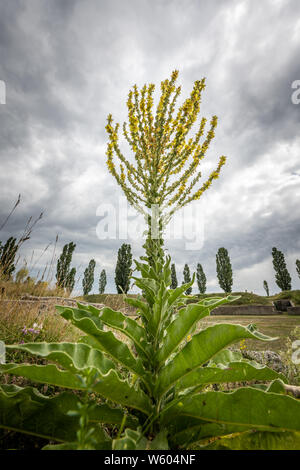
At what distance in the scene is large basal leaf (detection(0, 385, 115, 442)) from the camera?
0.93m

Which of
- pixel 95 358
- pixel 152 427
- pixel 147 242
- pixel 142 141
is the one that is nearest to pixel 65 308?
pixel 95 358

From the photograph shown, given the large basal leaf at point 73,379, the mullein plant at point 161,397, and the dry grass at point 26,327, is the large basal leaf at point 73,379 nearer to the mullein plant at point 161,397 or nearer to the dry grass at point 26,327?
the mullein plant at point 161,397

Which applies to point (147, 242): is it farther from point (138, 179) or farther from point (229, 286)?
point (229, 286)

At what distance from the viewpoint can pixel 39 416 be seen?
0.97 meters

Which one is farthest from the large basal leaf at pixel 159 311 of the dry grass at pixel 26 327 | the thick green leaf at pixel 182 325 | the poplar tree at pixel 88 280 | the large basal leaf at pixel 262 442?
the poplar tree at pixel 88 280

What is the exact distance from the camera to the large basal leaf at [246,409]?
0.88m

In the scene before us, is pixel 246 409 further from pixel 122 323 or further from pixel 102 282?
pixel 102 282

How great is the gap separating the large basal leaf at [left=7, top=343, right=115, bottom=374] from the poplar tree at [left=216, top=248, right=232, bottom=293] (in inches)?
1384

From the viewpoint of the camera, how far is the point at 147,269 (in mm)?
1640

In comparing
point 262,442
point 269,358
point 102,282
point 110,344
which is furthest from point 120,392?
point 102,282

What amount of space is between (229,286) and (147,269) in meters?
35.3

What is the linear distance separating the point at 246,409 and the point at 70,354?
810 mm

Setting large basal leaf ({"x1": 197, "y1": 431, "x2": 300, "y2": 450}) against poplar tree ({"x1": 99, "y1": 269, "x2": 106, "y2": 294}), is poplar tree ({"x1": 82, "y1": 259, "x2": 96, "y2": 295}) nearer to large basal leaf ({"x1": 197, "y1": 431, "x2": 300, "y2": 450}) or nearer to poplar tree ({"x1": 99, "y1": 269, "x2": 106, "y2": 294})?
large basal leaf ({"x1": 197, "y1": 431, "x2": 300, "y2": 450})

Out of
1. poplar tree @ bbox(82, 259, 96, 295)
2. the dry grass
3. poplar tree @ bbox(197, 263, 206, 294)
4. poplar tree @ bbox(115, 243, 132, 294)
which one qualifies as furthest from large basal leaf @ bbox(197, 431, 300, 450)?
poplar tree @ bbox(197, 263, 206, 294)
